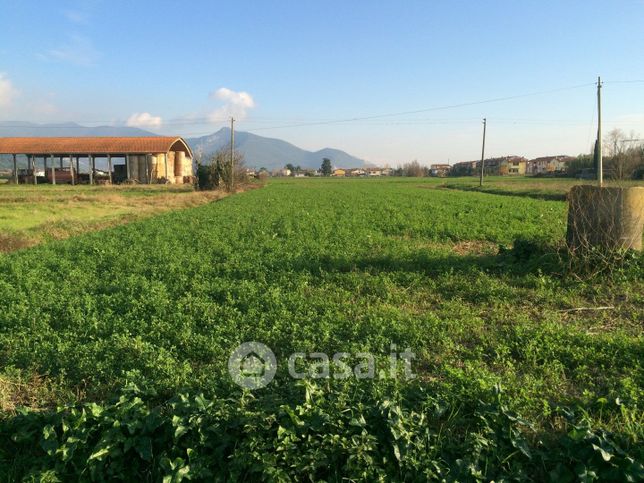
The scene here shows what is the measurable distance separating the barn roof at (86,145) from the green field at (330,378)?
48.9m

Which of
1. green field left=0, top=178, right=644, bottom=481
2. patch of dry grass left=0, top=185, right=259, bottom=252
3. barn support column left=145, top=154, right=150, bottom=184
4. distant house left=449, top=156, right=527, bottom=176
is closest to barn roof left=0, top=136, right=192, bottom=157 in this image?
barn support column left=145, top=154, right=150, bottom=184

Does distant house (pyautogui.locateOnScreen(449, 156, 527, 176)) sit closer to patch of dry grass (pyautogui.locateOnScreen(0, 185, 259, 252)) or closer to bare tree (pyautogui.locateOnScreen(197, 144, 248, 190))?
bare tree (pyautogui.locateOnScreen(197, 144, 248, 190))

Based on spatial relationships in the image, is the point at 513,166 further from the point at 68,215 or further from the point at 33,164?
the point at 68,215

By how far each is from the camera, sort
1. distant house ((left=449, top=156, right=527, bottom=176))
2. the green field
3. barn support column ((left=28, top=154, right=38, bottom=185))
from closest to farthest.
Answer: the green field
barn support column ((left=28, top=154, right=38, bottom=185))
distant house ((left=449, top=156, right=527, bottom=176))

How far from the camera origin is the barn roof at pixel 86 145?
53.8 meters

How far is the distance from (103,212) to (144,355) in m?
21.3

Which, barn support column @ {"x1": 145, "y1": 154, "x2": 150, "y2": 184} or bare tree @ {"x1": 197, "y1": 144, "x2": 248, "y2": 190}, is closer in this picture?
bare tree @ {"x1": 197, "y1": 144, "x2": 248, "y2": 190}

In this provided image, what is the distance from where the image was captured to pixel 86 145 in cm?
5512

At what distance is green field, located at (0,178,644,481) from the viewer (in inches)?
126

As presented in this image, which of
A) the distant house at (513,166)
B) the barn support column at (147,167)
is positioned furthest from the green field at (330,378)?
the distant house at (513,166)

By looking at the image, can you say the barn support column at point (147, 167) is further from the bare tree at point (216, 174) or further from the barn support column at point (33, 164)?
the barn support column at point (33, 164)

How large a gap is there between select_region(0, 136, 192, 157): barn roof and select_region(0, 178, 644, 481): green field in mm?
48908

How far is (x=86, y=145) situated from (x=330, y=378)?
5926 centimetres

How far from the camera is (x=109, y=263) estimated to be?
939 centimetres
